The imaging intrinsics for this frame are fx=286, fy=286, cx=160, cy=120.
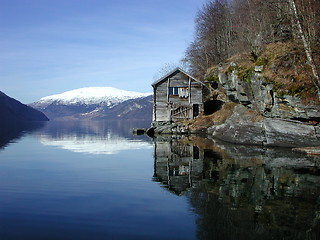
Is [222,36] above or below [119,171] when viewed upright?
above

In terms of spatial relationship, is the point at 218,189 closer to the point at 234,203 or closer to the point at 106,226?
the point at 234,203

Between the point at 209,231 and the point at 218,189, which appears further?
the point at 218,189

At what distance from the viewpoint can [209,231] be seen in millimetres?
7871

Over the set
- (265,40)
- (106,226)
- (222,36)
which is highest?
(222,36)

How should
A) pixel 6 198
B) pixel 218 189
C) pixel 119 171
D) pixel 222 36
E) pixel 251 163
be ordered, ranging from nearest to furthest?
pixel 6 198
pixel 218 189
pixel 119 171
pixel 251 163
pixel 222 36

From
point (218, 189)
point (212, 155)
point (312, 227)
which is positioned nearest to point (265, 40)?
point (212, 155)

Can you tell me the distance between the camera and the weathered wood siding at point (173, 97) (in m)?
48.4

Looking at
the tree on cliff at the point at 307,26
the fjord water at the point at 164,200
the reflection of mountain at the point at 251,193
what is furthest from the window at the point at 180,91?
the fjord water at the point at 164,200

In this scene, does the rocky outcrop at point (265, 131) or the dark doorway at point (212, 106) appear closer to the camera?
the rocky outcrop at point (265, 131)

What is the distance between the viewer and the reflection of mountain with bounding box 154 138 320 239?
7934 mm

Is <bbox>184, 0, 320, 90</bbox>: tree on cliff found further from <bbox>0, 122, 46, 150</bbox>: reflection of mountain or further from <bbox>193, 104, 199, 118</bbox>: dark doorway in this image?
<bbox>0, 122, 46, 150</bbox>: reflection of mountain

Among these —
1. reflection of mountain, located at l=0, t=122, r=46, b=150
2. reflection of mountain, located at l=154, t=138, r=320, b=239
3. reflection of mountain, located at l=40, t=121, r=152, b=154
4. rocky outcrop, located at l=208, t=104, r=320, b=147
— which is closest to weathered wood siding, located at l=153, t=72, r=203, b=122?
reflection of mountain, located at l=40, t=121, r=152, b=154

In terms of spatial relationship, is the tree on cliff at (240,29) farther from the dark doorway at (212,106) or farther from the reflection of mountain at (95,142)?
the reflection of mountain at (95,142)

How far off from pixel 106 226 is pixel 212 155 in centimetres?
1472
